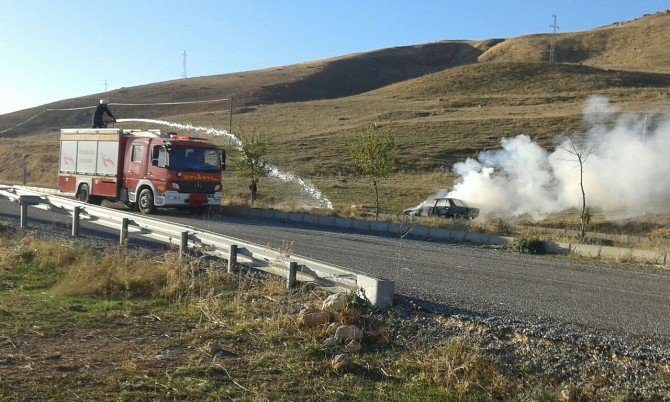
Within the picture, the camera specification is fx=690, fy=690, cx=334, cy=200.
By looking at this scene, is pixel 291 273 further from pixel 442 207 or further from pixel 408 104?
pixel 408 104

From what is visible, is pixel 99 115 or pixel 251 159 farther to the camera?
pixel 251 159

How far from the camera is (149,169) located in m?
23.5

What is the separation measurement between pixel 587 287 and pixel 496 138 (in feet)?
135

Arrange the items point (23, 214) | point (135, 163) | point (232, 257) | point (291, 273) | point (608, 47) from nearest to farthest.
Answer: point (291, 273) → point (232, 257) → point (23, 214) → point (135, 163) → point (608, 47)

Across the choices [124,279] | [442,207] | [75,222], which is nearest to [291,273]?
[124,279]

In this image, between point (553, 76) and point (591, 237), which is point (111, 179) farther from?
point (553, 76)

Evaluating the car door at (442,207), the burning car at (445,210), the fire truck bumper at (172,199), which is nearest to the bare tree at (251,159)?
the burning car at (445,210)

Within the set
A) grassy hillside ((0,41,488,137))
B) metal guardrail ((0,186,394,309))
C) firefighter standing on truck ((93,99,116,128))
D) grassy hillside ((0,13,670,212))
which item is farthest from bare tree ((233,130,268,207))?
grassy hillside ((0,41,488,137))

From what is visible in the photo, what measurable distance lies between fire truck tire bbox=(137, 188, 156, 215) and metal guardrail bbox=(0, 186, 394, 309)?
7140mm

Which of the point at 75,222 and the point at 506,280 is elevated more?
the point at 75,222

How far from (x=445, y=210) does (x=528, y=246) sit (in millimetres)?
12042

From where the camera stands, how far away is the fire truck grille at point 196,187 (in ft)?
75.3

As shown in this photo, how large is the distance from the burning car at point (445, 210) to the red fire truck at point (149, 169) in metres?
9.57

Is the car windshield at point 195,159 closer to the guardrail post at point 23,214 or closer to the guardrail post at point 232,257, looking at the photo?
the guardrail post at point 23,214
